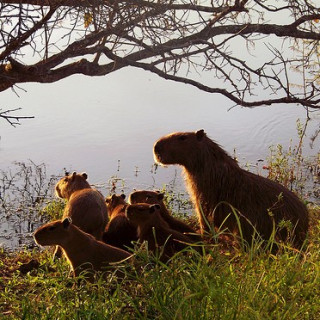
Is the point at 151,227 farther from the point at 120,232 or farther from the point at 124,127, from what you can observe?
the point at 124,127

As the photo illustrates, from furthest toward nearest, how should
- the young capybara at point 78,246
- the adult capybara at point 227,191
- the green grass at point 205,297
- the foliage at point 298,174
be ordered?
the foliage at point 298,174
the adult capybara at point 227,191
the young capybara at point 78,246
the green grass at point 205,297

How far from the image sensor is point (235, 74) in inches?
904

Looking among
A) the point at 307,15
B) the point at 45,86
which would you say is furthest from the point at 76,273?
the point at 45,86

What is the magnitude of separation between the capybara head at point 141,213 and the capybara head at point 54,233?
59cm

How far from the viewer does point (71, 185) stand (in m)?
6.71

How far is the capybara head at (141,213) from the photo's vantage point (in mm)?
5125

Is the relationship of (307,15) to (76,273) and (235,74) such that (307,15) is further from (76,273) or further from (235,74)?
(235,74)

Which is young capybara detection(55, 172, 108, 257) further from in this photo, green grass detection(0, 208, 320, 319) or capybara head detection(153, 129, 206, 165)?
green grass detection(0, 208, 320, 319)

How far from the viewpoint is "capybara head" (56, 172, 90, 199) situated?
667 centimetres

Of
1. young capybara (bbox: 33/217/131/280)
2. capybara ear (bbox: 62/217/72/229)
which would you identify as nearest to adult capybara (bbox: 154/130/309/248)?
young capybara (bbox: 33/217/131/280)

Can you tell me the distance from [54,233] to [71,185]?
1.87 meters

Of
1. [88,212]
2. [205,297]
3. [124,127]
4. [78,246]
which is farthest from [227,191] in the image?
[124,127]

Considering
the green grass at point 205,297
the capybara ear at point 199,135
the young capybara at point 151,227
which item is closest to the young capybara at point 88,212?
the young capybara at point 151,227

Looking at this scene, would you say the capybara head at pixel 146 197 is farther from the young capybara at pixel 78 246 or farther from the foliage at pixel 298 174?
the foliage at pixel 298 174
